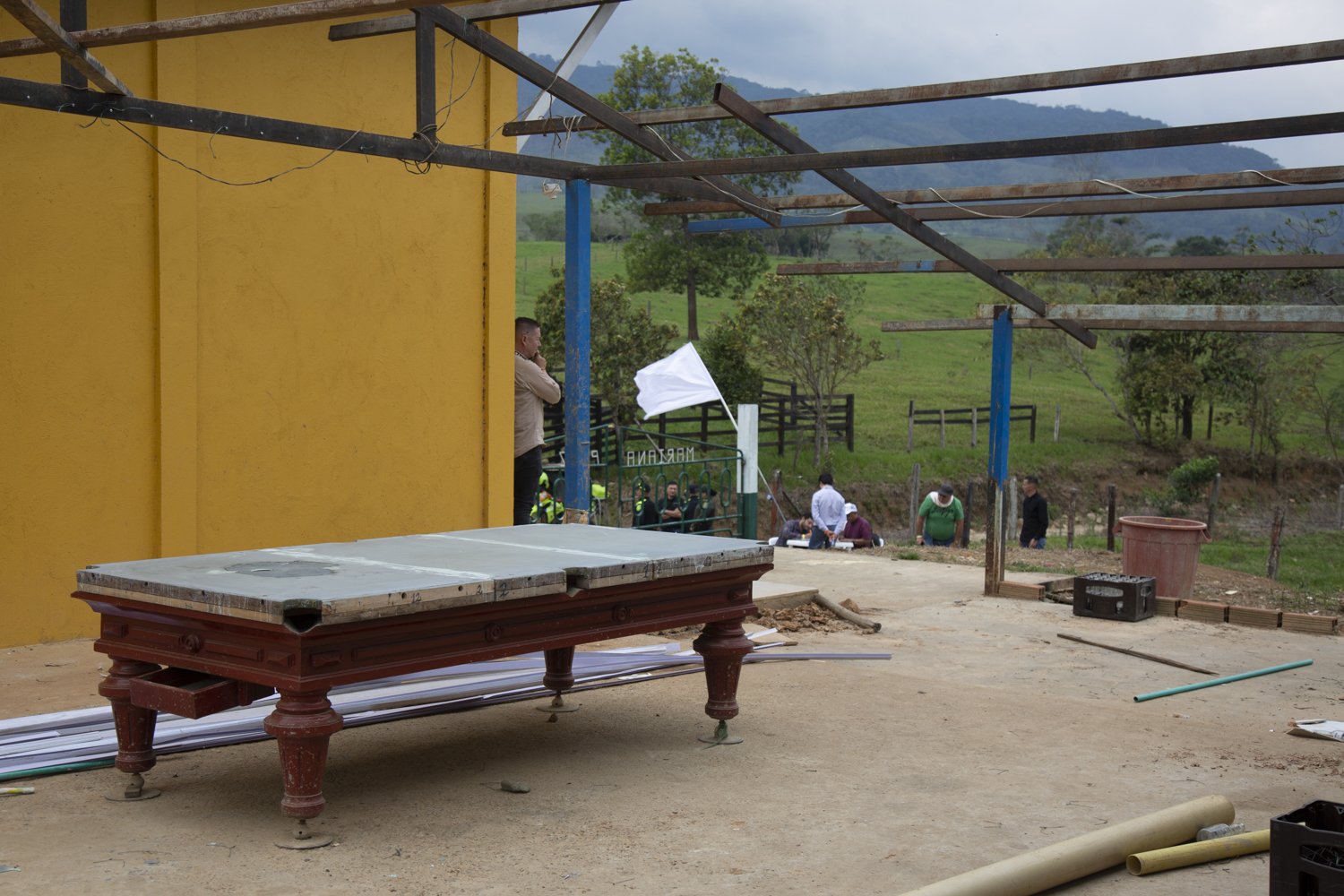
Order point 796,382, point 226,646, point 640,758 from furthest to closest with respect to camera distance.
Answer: point 796,382 < point 640,758 < point 226,646

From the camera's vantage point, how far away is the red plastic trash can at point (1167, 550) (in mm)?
11695

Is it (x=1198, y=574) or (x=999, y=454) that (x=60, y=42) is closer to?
(x=999, y=454)

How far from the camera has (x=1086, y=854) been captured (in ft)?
14.8

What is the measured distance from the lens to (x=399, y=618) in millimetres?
4898

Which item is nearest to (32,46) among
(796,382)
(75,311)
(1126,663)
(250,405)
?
(75,311)

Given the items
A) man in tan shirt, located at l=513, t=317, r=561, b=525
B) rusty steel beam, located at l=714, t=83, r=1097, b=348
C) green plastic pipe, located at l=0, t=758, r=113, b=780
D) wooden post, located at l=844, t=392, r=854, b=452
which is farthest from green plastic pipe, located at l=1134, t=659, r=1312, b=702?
wooden post, located at l=844, t=392, r=854, b=452

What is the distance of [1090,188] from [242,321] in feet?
20.8

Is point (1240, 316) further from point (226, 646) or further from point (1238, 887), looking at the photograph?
point (226, 646)

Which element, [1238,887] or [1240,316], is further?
[1240,316]

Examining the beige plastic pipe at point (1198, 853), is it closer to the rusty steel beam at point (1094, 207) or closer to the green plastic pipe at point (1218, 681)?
the green plastic pipe at point (1218, 681)

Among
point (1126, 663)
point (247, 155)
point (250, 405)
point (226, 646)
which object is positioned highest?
point (247, 155)

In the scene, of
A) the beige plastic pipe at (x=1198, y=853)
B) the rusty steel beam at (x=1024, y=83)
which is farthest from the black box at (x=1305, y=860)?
the rusty steel beam at (x=1024, y=83)

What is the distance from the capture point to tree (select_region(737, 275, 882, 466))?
31.6m

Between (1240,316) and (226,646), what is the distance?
26.7ft
